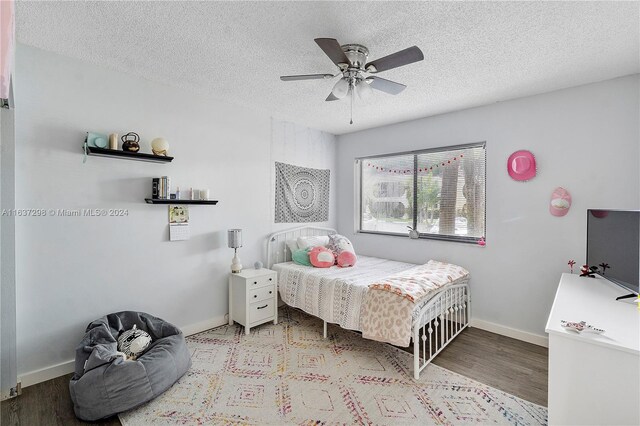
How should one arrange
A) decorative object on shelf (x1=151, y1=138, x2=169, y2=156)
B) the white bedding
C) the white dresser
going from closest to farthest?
the white dresser
decorative object on shelf (x1=151, y1=138, x2=169, y2=156)
the white bedding

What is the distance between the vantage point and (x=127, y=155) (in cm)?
255

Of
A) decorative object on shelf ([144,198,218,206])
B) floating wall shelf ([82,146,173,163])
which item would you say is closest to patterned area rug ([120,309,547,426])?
decorative object on shelf ([144,198,218,206])

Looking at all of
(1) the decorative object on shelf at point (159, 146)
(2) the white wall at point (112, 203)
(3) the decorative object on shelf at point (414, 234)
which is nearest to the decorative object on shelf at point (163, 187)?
(2) the white wall at point (112, 203)

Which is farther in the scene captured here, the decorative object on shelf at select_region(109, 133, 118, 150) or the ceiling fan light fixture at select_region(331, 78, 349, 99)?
the decorative object on shelf at select_region(109, 133, 118, 150)

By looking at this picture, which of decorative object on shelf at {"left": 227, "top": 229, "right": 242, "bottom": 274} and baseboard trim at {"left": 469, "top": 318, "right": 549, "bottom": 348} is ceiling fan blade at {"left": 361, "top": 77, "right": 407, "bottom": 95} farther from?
baseboard trim at {"left": 469, "top": 318, "right": 549, "bottom": 348}

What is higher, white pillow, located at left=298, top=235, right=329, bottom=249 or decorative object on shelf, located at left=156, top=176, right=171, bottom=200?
decorative object on shelf, located at left=156, top=176, right=171, bottom=200

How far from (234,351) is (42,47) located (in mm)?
2962

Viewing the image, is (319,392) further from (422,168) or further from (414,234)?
(422,168)

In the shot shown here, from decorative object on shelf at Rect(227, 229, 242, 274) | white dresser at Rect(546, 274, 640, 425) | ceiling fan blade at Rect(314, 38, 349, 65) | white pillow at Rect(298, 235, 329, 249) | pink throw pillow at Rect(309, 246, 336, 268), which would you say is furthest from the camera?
white pillow at Rect(298, 235, 329, 249)

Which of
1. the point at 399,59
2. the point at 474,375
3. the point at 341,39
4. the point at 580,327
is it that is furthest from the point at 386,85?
the point at 474,375

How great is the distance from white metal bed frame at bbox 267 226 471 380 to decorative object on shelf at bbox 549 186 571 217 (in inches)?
45.4

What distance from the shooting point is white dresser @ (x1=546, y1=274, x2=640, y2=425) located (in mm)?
1259

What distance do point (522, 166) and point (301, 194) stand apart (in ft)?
8.81

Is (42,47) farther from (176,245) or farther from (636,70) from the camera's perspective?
(636,70)
